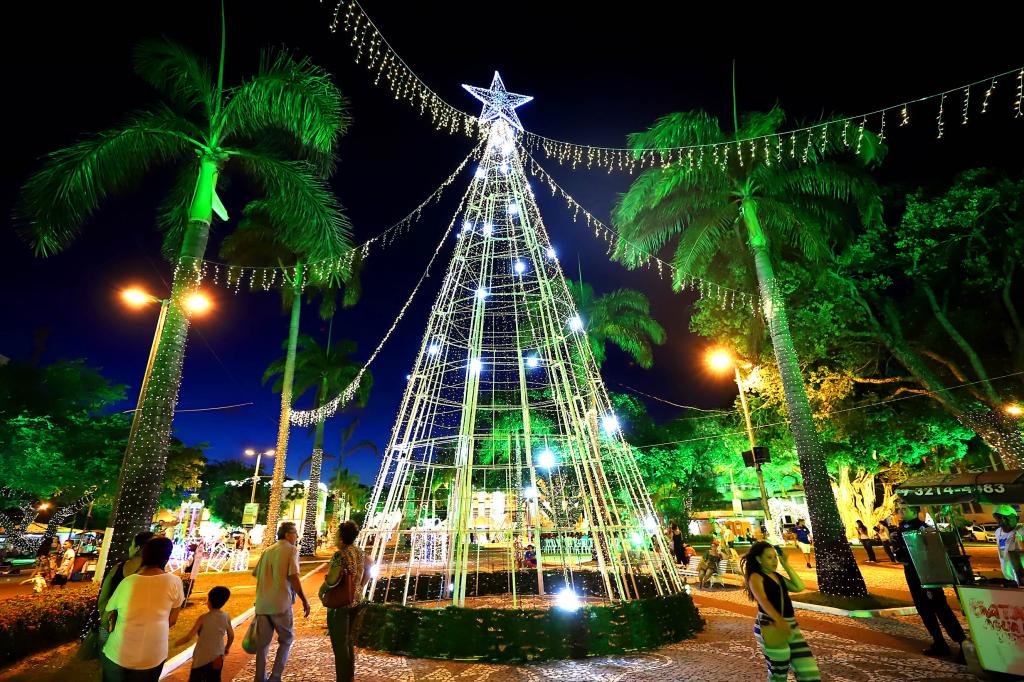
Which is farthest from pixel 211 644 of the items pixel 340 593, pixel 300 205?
pixel 300 205

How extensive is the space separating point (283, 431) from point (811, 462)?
18.6 meters

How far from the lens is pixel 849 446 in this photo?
20.7 metres

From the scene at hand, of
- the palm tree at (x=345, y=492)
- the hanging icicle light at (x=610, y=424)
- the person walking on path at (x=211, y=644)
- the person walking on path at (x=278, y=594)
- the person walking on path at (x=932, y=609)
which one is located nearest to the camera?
the person walking on path at (x=211, y=644)

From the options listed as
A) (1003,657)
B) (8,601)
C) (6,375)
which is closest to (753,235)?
(1003,657)

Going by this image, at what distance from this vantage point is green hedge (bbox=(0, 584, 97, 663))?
269 inches

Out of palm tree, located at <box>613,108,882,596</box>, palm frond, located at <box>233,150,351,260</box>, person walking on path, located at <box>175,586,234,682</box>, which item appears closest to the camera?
person walking on path, located at <box>175,586,234,682</box>

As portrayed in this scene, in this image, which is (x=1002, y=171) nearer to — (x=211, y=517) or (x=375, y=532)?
(x=375, y=532)

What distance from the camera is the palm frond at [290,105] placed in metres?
10.7

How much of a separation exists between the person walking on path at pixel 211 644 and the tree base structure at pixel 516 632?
220 centimetres

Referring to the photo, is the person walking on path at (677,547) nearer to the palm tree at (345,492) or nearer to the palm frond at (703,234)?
the palm frond at (703,234)

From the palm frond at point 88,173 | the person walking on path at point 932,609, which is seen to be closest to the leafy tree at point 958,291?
the person walking on path at point 932,609

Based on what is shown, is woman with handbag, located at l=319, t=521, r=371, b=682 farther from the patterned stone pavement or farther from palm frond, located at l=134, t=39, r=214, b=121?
palm frond, located at l=134, t=39, r=214, b=121

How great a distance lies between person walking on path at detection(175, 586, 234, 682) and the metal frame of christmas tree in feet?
9.50

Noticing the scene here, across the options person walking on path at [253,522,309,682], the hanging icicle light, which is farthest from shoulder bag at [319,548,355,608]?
the hanging icicle light
